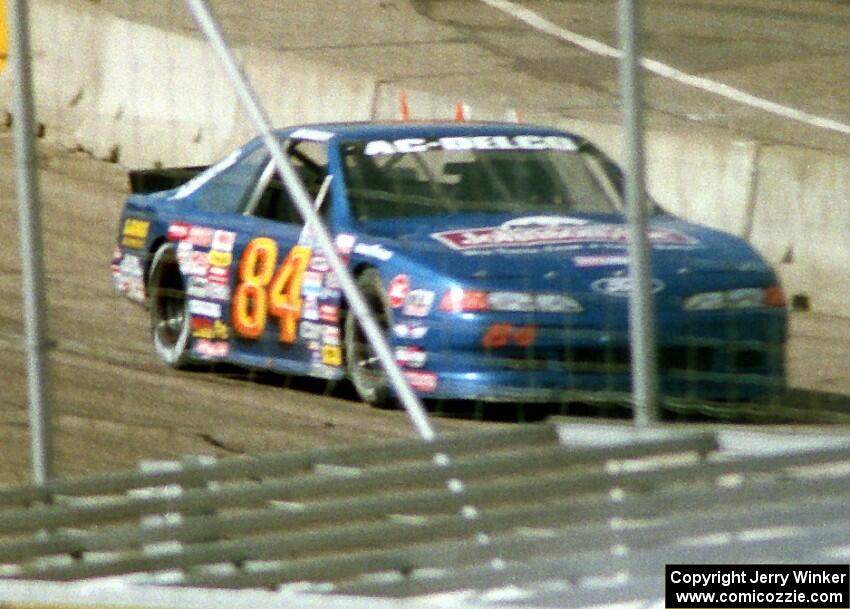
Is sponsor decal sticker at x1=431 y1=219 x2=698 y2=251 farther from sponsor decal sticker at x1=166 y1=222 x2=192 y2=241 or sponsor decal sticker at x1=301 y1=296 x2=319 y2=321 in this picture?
sponsor decal sticker at x1=166 y1=222 x2=192 y2=241

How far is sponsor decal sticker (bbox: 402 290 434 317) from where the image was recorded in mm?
6508

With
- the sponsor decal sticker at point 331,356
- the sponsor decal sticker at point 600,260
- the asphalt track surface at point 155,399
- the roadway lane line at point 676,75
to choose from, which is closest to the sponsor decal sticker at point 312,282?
the sponsor decal sticker at point 331,356

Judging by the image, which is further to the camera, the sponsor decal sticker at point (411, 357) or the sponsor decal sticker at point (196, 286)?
the sponsor decal sticker at point (196, 286)

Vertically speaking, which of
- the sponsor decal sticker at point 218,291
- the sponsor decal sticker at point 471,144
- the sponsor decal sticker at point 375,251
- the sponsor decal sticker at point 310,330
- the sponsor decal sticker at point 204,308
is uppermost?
the sponsor decal sticker at point 471,144

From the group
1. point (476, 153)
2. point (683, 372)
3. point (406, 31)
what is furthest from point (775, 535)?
point (406, 31)

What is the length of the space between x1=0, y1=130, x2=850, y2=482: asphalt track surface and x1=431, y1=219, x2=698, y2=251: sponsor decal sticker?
1.49ft

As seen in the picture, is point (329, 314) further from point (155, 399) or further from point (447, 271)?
point (155, 399)

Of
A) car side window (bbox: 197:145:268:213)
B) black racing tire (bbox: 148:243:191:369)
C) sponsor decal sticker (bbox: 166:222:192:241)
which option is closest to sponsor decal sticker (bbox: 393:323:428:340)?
black racing tire (bbox: 148:243:191:369)

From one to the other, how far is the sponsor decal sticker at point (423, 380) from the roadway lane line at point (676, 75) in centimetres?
796

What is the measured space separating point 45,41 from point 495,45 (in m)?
7.06

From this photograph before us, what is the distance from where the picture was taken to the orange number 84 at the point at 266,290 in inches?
279

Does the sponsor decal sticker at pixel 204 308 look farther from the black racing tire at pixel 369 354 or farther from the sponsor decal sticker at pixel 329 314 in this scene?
the black racing tire at pixel 369 354

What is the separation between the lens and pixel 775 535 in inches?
194

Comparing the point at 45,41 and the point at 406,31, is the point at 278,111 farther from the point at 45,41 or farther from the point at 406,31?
the point at 406,31
